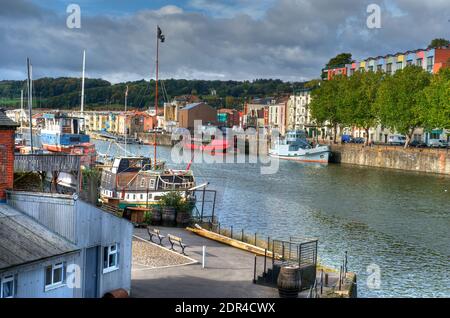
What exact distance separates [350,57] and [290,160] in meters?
70.3

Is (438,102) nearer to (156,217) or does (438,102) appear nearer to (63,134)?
(63,134)

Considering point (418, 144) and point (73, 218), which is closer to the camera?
point (73, 218)

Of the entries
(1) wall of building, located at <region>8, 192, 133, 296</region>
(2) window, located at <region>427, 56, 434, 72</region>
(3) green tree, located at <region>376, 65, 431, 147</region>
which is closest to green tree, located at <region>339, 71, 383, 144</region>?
(3) green tree, located at <region>376, 65, 431, 147</region>

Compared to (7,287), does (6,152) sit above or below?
above

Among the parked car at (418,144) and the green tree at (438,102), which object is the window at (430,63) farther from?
the green tree at (438,102)

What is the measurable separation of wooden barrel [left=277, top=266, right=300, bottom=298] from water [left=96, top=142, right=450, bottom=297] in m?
7.36

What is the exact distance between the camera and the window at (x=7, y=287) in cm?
1678

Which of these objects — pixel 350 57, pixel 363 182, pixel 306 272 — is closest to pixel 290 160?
pixel 363 182

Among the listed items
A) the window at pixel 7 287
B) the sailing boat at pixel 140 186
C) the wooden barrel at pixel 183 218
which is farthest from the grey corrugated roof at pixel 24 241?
the sailing boat at pixel 140 186

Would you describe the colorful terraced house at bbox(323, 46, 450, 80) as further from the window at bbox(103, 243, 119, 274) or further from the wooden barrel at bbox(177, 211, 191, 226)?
the window at bbox(103, 243, 119, 274)

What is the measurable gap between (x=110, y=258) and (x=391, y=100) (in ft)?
283

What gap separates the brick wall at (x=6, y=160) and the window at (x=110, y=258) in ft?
12.1

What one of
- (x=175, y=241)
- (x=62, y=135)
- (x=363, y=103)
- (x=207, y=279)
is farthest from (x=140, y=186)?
(x=363, y=103)

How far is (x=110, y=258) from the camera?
2120 centimetres
